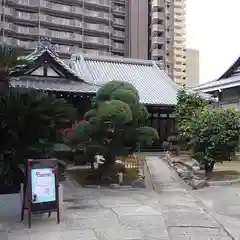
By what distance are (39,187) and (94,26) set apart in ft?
195

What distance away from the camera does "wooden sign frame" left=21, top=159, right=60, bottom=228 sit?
859cm

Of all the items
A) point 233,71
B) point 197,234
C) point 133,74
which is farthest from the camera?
point 133,74

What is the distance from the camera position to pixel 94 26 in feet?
216

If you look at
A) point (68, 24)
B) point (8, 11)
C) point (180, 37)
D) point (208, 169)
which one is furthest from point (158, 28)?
point (208, 169)

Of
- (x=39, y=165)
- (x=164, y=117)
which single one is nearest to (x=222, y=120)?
(x=39, y=165)

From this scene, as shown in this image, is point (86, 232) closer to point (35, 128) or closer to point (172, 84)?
point (35, 128)

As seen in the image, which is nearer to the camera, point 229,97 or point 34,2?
point 229,97

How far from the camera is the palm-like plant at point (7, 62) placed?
10281 mm

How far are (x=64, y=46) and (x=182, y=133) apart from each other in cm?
4292

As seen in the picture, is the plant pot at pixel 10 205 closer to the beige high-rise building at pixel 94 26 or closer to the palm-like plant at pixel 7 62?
the palm-like plant at pixel 7 62

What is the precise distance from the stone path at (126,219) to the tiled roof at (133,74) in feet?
46.9

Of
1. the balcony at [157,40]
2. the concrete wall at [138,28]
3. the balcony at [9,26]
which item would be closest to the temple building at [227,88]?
the balcony at [9,26]

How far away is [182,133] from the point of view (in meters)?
23.2

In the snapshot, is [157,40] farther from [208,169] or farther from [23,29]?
[208,169]
